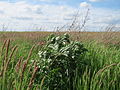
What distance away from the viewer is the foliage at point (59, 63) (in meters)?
3.29

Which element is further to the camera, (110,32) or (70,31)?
(110,32)

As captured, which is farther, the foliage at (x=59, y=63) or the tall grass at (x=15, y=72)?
the foliage at (x=59, y=63)

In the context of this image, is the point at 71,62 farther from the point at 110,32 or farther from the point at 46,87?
the point at 110,32

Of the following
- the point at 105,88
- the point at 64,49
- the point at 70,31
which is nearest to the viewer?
Answer: the point at 105,88

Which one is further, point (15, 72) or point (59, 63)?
point (59, 63)

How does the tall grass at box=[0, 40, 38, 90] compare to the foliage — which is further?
the foliage

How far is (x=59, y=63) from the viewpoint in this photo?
11.3 ft

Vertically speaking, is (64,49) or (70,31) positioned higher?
(70,31)

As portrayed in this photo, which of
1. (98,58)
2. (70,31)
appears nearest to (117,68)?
(98,58)

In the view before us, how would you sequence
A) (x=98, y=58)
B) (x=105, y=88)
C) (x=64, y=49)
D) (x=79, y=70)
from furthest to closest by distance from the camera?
(x=98, y=58) → (x=79, y=70) → (x=64, y=49) → (x=105, y=88)

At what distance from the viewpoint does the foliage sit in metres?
3.29

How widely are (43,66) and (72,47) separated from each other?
67 cm

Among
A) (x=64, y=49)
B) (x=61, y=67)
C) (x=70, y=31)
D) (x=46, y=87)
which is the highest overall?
(x=70, y=31)

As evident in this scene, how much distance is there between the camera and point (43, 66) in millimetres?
3260
